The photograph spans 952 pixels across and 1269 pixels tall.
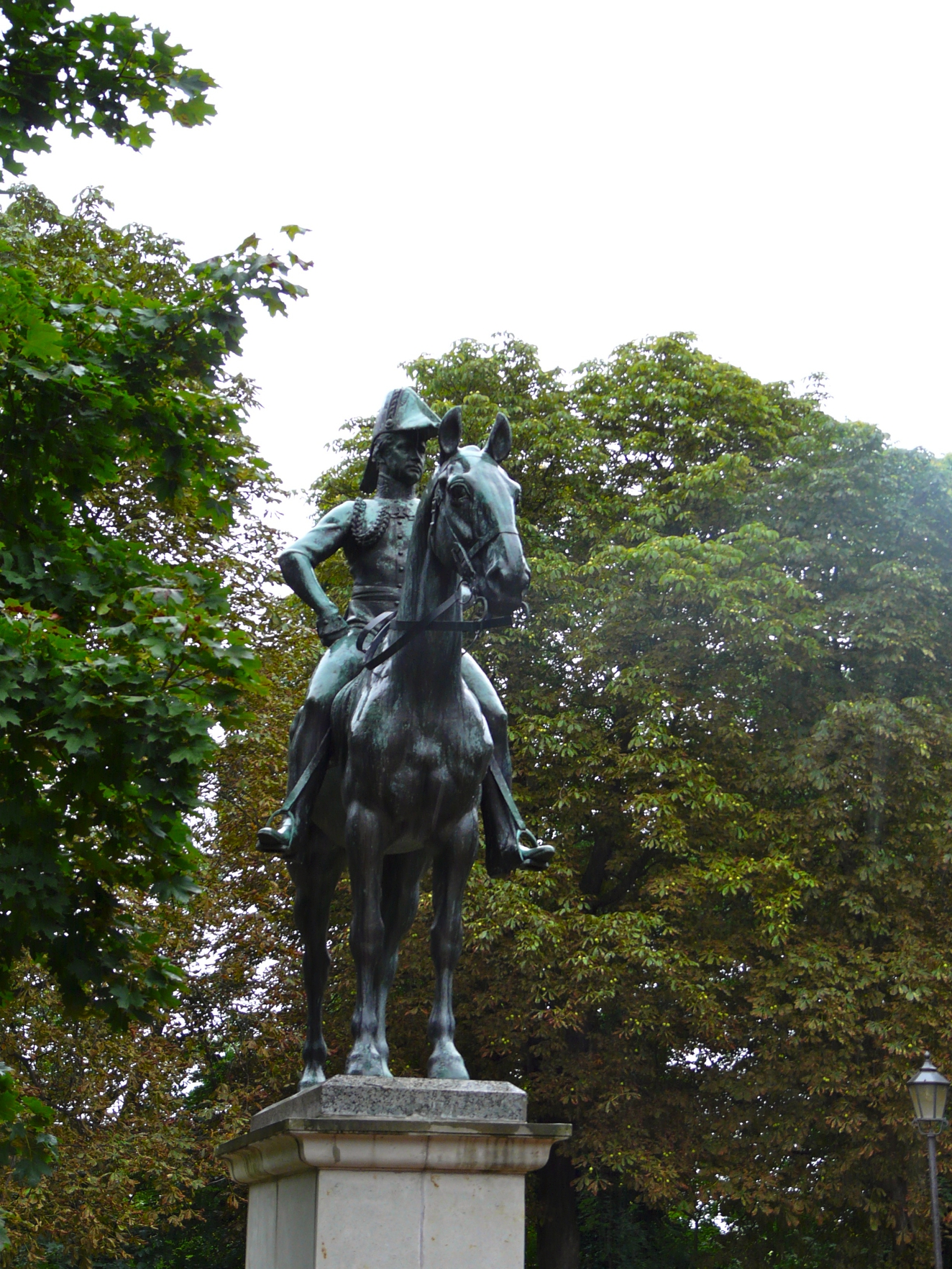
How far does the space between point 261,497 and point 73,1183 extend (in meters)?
10.0

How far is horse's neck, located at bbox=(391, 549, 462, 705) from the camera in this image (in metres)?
6.19

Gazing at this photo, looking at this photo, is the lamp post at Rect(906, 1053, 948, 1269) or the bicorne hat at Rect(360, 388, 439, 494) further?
the lamp post at Rect(906, 1053, 948, 1269)

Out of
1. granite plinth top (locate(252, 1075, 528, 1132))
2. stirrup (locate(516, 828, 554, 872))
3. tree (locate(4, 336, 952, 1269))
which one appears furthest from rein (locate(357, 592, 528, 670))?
tree (locate(4, 336, 952, 1269))

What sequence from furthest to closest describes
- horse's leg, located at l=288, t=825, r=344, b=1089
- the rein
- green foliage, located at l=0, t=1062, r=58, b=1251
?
green foliage, located at l=0, t=1062, r=58, b=1251
horse's leg, located at l=288, t=825, r=344, b=1089
the rein

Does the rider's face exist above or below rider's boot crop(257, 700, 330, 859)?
above

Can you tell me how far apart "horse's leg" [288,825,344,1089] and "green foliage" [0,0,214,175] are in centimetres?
574

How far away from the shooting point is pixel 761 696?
22141 mm

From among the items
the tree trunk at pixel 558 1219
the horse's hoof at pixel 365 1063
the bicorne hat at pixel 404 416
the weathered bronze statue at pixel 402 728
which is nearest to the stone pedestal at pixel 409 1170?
the horse's hoof at pixel 365 1063

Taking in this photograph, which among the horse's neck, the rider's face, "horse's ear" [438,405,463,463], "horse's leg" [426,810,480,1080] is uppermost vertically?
the rider's face

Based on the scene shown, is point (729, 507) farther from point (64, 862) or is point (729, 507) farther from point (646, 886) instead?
point (64, 862)

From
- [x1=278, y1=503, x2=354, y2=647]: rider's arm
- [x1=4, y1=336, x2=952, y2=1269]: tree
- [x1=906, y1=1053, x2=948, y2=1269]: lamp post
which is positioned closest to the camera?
[x1=278, y1=503, x2=354, y2=647]: rider's arm

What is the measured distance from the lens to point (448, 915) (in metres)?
6.36

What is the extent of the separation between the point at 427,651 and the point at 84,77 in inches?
249

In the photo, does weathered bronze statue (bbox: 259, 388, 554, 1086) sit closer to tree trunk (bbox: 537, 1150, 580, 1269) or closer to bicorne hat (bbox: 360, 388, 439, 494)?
bicorne hat (bbox: 360, 388, 439, 494)
